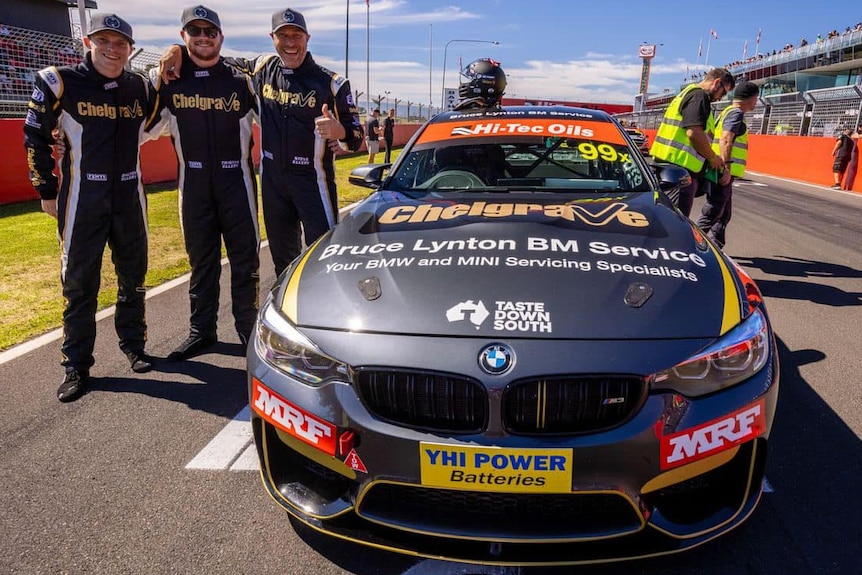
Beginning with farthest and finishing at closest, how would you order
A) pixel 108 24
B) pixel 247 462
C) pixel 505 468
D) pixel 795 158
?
pixel 795 158 < pixel 108 24 < pixel 247 462 < pixel 505 468

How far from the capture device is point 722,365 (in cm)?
193

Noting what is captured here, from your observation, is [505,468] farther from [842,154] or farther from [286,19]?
[842,154]

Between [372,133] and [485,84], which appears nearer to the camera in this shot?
[485,84]

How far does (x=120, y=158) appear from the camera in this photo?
3623mm

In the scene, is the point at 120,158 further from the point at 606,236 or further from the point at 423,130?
the point at 606,236

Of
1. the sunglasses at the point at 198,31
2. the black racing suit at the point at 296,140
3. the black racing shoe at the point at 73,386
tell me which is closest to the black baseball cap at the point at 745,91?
the black racing suit at the point at 296,140

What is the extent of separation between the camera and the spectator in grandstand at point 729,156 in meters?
6.07

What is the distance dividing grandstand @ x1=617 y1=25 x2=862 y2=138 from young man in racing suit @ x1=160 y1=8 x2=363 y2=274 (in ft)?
54.6

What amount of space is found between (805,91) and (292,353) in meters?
31.0

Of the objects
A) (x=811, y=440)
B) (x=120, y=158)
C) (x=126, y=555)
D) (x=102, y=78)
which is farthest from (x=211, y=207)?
(x=811, y=440)

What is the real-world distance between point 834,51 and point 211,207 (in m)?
51.5

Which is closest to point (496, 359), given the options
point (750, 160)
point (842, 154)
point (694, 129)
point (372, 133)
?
point (694, 129)

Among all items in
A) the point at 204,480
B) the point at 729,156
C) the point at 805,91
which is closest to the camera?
the point at 204,480

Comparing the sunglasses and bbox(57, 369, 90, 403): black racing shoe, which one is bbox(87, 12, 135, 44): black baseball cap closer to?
the sunglasses
